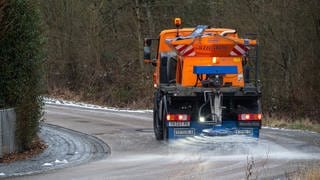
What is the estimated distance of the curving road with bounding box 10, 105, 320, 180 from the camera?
11.3 m

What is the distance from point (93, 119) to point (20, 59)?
979 cm

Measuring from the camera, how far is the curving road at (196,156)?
11297mm

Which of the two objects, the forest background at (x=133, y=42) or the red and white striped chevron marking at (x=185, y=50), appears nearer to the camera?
the red and white striped chevron marking at (x=185, y=50)

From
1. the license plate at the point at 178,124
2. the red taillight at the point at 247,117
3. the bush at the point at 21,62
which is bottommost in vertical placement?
the license plate at the point at 178,124

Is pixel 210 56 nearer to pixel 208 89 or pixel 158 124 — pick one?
pixel 208 89

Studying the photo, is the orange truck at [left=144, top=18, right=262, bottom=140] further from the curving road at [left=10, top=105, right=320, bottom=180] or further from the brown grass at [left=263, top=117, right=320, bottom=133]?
the brown grass at [left=263, top=117, right=320, bottom=133]

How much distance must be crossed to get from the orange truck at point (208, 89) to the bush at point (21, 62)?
3303mm

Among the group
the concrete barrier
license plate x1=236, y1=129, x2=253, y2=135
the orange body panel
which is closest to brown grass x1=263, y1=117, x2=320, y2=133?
the orange body panel

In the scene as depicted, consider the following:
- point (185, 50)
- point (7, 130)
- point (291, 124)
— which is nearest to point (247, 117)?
point (185, 50)

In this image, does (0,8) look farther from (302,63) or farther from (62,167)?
(302,63)

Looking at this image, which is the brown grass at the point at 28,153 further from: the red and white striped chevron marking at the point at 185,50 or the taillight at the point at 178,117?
the red and white striped chevron marking at the point at 185,50

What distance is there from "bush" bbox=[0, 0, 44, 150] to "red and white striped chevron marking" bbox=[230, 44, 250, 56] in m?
4.87

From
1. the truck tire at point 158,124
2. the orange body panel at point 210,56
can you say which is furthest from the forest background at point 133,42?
the orange body panel at point 210,56

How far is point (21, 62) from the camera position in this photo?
46.1ft
